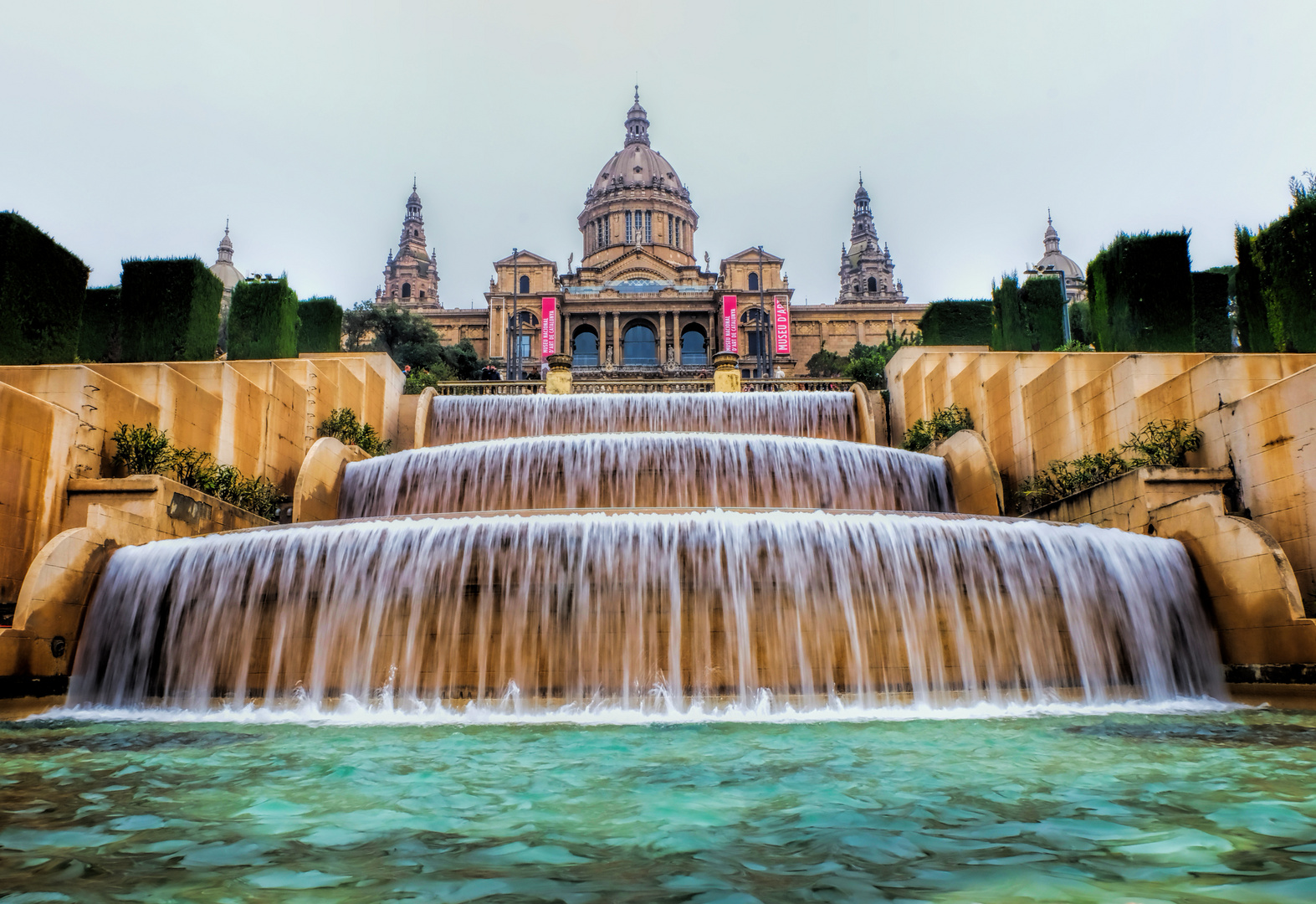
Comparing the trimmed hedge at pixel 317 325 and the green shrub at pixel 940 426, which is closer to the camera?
the green shrub at pixel 940 426

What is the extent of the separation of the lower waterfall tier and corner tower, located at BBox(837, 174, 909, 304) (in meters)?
96.8

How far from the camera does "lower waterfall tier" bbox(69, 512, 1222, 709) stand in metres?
8.23

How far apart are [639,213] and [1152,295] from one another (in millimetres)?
84442

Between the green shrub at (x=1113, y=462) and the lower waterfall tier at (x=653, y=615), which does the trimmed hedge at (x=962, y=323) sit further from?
the lower waterfall tier at (x=653, y=615)

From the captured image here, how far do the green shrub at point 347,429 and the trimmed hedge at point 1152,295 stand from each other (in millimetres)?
14785

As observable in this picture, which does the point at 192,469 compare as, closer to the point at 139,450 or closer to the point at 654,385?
the point at 139,450

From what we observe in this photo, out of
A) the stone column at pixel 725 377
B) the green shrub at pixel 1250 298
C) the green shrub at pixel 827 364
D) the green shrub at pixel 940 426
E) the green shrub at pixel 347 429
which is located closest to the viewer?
the green shrub at pixel 1250 298

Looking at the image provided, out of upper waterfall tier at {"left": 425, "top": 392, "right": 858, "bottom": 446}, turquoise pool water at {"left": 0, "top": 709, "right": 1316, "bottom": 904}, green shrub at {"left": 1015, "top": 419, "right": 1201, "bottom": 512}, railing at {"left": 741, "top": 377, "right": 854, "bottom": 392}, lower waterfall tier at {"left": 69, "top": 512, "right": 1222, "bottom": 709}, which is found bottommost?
turquoise pool water at {"left": 0, "top": 709, "right": 1316, "bottom": 904}

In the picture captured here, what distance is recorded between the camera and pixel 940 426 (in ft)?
57.8

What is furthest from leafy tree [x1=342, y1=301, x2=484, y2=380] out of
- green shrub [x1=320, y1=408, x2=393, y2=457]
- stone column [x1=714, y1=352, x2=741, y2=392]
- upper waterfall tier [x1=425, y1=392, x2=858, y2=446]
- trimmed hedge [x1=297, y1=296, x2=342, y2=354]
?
green shrub [x1=320, y1=408, x2=393, y2=457]

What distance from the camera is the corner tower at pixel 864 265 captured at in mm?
108250

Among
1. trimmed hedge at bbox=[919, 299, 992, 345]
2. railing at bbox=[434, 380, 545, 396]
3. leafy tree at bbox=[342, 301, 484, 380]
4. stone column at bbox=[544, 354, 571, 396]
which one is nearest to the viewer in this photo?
trimmed hedge at bbox=[919, 299, 992, 345]

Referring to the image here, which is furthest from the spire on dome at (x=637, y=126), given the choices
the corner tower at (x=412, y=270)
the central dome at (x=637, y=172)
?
the corner tower at (x=412, y=270)

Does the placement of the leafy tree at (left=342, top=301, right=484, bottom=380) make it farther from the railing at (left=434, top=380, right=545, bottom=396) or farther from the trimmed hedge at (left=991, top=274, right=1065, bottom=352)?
the trimmed hedge at (left=991, top=274, right=1065, bottom=352)
